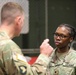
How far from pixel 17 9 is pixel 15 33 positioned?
0.72 feet

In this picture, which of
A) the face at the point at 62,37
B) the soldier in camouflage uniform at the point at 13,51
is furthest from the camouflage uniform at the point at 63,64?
the soldier in camouflage uniform at the point at 13,51

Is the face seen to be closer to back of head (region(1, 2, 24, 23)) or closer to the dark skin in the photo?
the dark skin

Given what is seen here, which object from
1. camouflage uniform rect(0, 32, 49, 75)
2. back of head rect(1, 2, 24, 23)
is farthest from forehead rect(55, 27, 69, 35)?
camouflage uniform rect(0, 32, 49, 75)

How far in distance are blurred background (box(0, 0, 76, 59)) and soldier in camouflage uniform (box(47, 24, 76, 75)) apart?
120 inches

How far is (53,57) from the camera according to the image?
3.99m

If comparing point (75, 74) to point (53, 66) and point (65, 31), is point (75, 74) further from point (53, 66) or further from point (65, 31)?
point (65, 31)

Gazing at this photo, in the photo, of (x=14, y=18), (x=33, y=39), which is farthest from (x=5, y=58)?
(x=33, y=39)

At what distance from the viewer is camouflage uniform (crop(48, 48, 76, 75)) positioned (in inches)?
150

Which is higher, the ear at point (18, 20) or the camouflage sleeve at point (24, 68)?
the ear at point (18, 20)

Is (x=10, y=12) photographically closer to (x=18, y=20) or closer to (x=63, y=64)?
(x=18, y=20)

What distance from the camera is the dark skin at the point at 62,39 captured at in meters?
3.98

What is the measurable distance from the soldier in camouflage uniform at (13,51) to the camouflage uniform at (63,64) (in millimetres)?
846

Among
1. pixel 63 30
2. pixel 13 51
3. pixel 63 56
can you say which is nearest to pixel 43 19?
pixel 63 30

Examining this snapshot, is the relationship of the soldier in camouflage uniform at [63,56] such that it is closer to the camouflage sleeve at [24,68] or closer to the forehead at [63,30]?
the forehead at [63,30]
